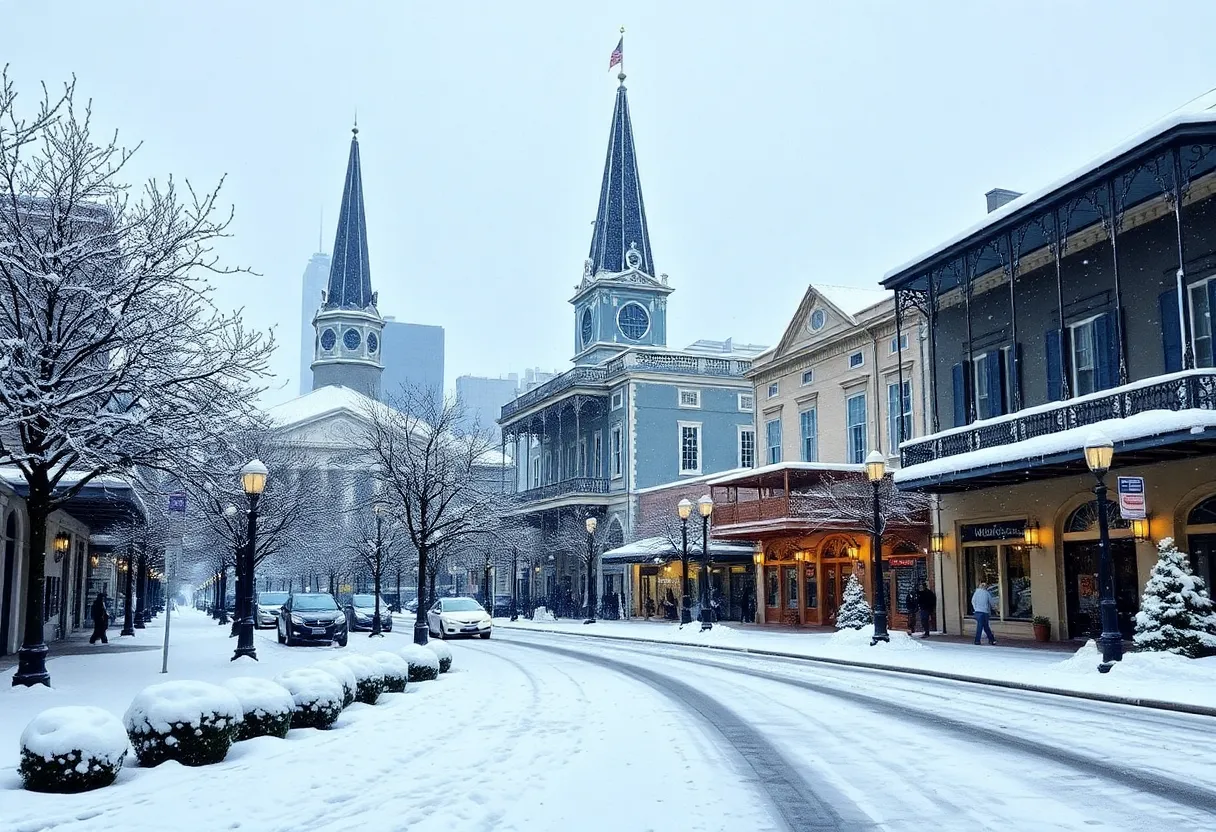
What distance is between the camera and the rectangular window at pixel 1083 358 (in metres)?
25.6

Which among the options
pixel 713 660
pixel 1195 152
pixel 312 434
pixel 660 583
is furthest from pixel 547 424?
pixel 1195 152

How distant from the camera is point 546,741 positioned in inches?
461

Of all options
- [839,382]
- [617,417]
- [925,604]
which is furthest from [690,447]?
[925,604]

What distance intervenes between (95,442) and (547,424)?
174 ft

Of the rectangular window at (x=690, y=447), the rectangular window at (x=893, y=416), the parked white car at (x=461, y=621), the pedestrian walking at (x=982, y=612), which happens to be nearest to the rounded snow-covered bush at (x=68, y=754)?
the pedestrian walking at (x=982, y=612)

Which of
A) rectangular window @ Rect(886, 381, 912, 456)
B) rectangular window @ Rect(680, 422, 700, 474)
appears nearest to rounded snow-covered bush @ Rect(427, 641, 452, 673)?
rectangular window @ Rect(886, 381, 912, 456)

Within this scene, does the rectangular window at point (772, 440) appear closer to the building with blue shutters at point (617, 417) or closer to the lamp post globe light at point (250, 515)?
the building with blue shutters at point (617, 417)

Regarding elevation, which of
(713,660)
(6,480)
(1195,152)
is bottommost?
(713,660)

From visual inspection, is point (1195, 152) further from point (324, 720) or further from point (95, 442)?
point (95, 442)

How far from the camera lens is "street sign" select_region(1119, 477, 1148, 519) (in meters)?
18.5

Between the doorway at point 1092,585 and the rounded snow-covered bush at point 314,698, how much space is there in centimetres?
1793

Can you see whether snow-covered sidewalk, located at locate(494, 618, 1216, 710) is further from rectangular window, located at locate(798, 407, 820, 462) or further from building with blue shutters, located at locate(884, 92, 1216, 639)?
rectangular window, located at locate(798, 407, 820, 462)

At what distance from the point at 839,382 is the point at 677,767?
1158 inches

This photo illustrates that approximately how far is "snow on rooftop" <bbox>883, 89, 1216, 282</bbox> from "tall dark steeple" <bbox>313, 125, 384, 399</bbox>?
93059mm
